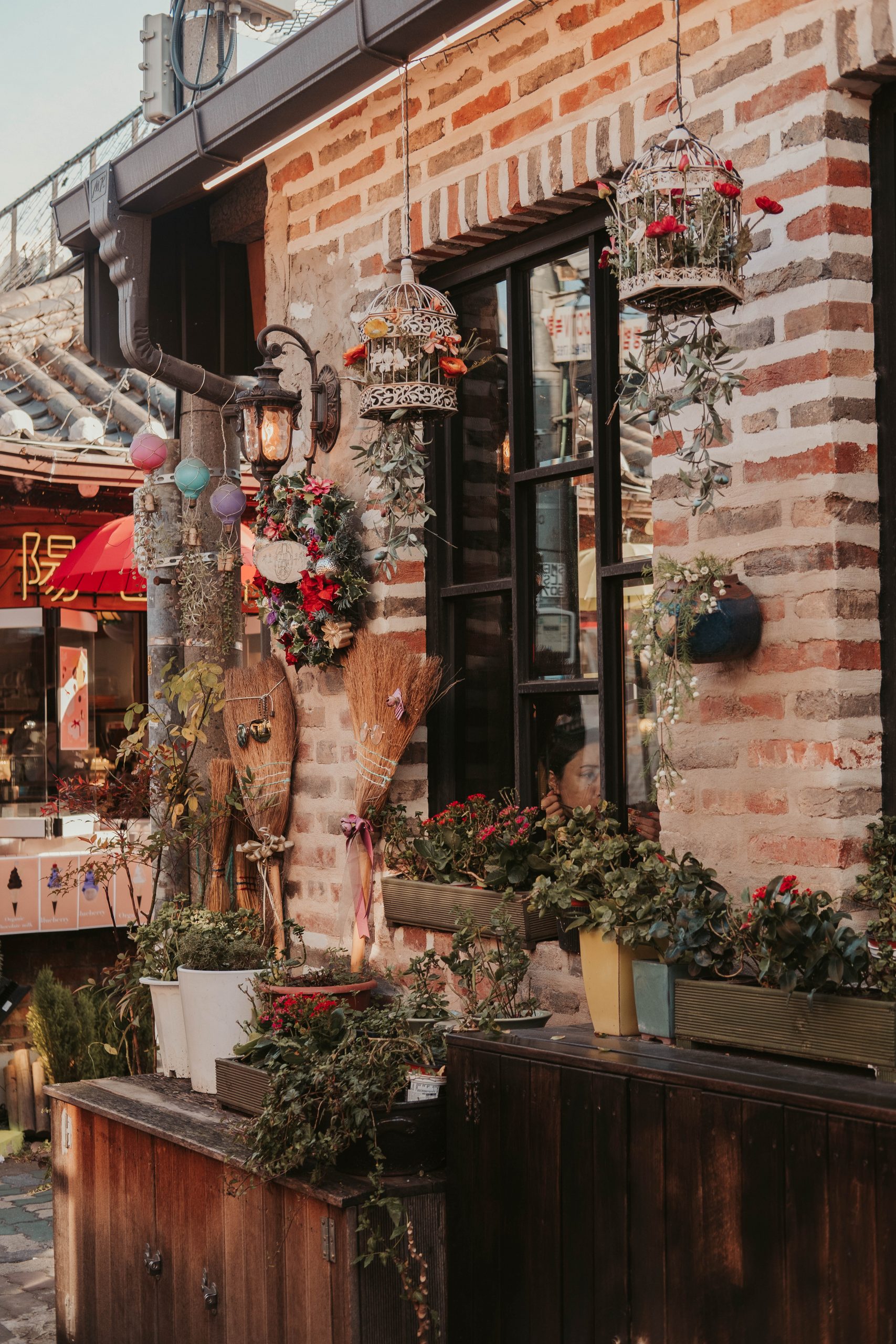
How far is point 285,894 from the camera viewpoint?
512cm

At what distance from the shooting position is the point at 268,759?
5027mm

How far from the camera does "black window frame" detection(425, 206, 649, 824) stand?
4.00 metres

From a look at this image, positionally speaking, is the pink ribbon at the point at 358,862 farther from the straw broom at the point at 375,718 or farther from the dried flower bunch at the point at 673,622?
the dried flower bunch at the point at 673,622

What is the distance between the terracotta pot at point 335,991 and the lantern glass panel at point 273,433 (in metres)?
1.71

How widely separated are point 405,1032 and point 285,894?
1.65 m

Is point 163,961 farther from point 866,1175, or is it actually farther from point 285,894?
point 866,1175

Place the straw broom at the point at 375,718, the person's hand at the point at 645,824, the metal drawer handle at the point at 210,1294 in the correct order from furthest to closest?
the straw broom at the point at 375,718, the person's hand at the point at 645,824, the metal drawer handle at the point at 210,1294

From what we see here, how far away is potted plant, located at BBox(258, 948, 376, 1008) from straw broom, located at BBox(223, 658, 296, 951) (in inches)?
28.8

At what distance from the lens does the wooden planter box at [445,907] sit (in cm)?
393

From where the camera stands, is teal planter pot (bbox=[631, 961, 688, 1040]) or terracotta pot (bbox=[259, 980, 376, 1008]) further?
terracotta pot (bbox=[259, 980, 376, 1008])

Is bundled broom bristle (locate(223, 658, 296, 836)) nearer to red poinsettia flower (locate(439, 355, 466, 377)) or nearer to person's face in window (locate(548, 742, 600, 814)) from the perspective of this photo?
person's face in window (locate(548, 742, 600, 814))

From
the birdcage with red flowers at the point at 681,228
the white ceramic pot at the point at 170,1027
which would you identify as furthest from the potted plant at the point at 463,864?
the birdcage with red flowers at the point at 681,228

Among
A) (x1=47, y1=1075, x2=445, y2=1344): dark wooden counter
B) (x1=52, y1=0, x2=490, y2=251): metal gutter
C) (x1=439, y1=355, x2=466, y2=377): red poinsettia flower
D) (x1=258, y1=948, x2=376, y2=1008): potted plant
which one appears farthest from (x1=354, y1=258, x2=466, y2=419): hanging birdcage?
(x1=47, y1=1075, x2=445, y2=1344): dark wooden counter

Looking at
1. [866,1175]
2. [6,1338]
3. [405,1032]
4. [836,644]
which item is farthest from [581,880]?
[6,1338]
